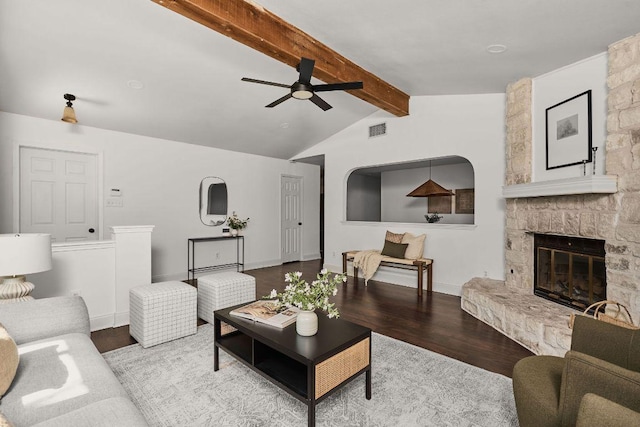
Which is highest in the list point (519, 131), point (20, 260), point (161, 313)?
point (519, 131)

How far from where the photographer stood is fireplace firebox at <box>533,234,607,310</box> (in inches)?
120

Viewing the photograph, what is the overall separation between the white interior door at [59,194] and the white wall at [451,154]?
14.1ft

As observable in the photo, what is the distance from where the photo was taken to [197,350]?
9.26 ft

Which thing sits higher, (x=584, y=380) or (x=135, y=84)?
(x=135, y=84)

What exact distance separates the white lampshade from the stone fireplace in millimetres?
4006

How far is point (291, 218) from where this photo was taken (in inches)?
303

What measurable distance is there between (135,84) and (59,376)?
3433 mm

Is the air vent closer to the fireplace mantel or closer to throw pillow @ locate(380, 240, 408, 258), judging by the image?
throw pillow @ locate(380, 240, 408, 258)

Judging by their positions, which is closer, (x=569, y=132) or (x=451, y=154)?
(x=569, y=132)

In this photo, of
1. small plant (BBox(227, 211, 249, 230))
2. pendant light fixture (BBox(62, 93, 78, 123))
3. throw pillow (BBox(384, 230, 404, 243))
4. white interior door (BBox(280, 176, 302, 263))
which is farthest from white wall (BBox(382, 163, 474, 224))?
pendant light fixture (BBox(62, 93, 78, 123))

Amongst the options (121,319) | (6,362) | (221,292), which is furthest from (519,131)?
(121,319)

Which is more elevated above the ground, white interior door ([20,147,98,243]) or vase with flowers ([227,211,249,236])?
white interior door ([20,147,98,243])

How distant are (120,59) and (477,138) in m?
4.60

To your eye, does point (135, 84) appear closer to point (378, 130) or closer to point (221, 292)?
point (221, 292)
